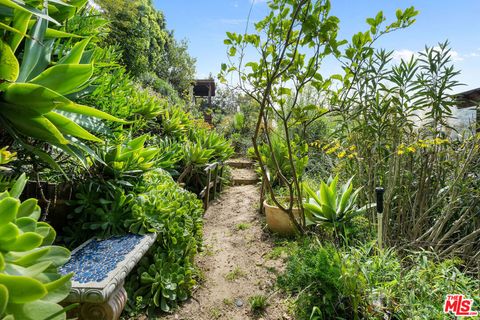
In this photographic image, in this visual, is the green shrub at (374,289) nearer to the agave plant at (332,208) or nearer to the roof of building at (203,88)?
the agave plant at (332,208)

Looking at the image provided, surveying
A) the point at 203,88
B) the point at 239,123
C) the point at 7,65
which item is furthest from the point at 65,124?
the point at 203,88

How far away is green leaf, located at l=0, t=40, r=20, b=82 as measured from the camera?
1.15 meters

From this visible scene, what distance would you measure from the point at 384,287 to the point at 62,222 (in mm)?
2347

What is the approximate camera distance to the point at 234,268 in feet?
9.95

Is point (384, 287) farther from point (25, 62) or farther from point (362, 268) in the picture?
point (25, 62)

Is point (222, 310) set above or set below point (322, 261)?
below

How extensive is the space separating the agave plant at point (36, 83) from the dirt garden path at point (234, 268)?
1620 millimetres

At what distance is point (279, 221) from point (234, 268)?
0.90 meters

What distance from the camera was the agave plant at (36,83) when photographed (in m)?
1.14

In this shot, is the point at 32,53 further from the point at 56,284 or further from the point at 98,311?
the point at 98,311

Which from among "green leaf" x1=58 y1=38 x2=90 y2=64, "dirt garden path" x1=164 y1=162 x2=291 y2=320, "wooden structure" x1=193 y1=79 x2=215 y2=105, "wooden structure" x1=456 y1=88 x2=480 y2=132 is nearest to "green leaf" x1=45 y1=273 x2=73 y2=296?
"green leaf" x1=58 y1=38 x2=90 y2=64

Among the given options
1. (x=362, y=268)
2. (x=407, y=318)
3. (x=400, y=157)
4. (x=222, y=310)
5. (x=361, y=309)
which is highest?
(x=400, y=157)

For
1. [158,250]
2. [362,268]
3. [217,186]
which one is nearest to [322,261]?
[362,268]

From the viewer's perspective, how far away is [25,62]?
134 cm
